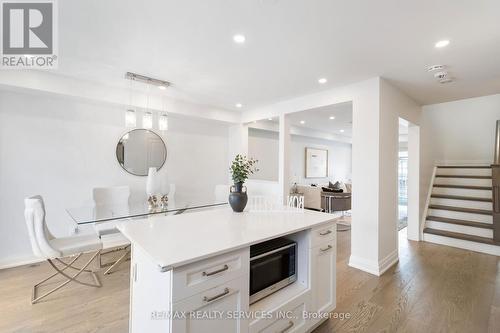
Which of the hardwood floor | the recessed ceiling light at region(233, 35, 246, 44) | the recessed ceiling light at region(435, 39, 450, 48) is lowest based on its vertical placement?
the hardwood floor

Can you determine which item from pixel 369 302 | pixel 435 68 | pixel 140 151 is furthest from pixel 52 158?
pixel 435 68

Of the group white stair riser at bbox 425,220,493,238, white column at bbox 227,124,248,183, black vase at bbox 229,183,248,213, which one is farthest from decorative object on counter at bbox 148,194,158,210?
white stair riser at bbox 425,220,493,238

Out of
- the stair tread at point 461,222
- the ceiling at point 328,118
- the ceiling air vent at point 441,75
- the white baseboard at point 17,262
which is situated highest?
the ceiling at point 328,118

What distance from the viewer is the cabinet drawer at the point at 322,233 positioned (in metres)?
1.83

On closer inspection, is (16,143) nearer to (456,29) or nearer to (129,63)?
(129,63)

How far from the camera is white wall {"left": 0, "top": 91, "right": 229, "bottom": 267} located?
3.05m

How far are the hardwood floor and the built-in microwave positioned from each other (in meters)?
0.60

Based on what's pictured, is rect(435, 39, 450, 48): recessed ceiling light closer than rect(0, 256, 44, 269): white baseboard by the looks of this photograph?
Yes

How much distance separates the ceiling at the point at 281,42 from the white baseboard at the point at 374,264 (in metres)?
2.37

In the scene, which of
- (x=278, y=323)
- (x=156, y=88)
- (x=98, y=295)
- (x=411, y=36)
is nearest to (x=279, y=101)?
(x=156, y=88)

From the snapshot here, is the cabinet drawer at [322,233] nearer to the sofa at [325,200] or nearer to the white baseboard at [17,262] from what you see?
the white baseboard at [17,262]

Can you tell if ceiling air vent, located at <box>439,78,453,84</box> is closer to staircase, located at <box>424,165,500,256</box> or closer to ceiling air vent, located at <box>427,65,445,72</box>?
ceiling air vent, located at <box>427,65,445,72</box>

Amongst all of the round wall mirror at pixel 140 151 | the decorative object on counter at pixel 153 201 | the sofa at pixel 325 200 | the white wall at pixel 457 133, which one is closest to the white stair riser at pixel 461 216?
the white wall at pixel 457 133

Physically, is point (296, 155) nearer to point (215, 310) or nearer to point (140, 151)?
point (140, 151)
